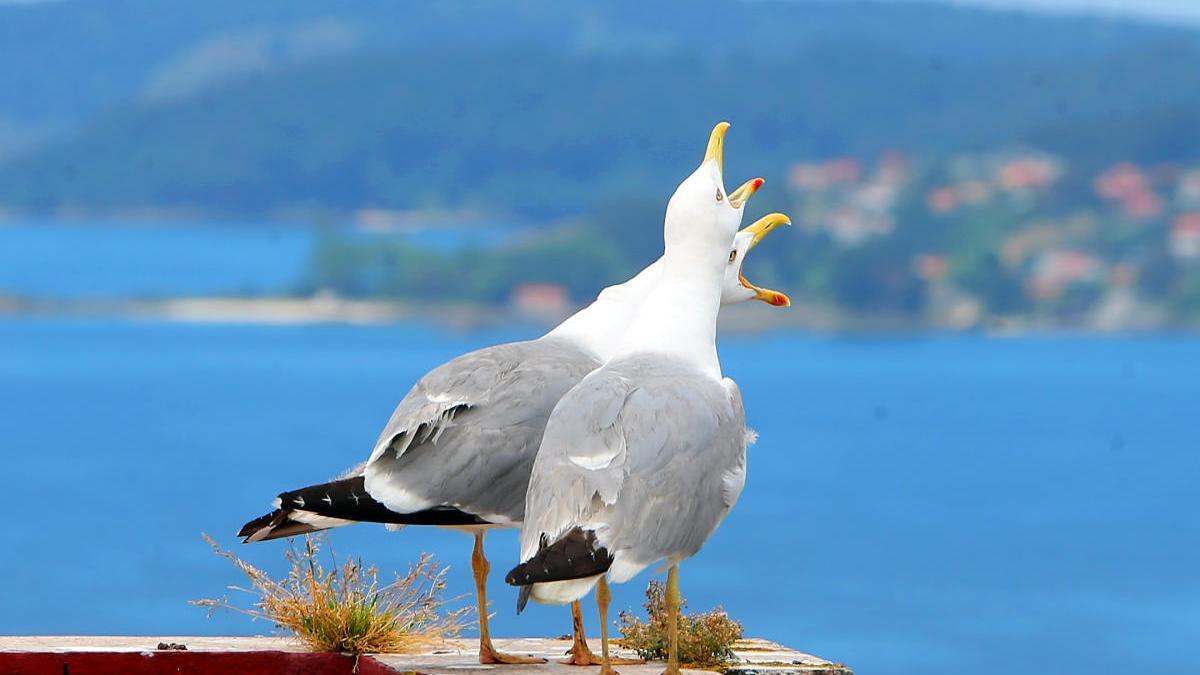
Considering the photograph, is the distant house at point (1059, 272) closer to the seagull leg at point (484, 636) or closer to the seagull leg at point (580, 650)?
the seagull leg at point (484, 636)

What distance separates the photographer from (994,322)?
166 m

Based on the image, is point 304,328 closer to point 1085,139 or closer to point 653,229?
point 653,229

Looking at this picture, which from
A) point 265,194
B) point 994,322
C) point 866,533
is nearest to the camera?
point 866,533

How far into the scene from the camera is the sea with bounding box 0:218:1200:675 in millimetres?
76500

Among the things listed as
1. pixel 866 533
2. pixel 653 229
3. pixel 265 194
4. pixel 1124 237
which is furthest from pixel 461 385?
pixel 265 194

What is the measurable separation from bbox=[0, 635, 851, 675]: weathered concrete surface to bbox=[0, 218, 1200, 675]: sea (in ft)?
2.58

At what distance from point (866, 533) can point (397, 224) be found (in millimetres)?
90813

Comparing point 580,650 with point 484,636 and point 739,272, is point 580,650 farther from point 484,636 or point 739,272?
point 739,272

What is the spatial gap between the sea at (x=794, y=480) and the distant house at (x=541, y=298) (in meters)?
2.17

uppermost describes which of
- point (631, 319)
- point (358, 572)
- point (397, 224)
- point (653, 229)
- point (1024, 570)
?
point (397, 224)

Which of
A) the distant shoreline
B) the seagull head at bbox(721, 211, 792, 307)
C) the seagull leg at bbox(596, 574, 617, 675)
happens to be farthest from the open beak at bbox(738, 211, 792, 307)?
the distant shoreline

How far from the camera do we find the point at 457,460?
25.6 feet

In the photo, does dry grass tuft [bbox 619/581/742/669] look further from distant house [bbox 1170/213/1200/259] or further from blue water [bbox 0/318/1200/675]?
distant house [bbox 1170/213/1200/259]

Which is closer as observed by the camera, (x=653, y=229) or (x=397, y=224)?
(x=653, y=229)
